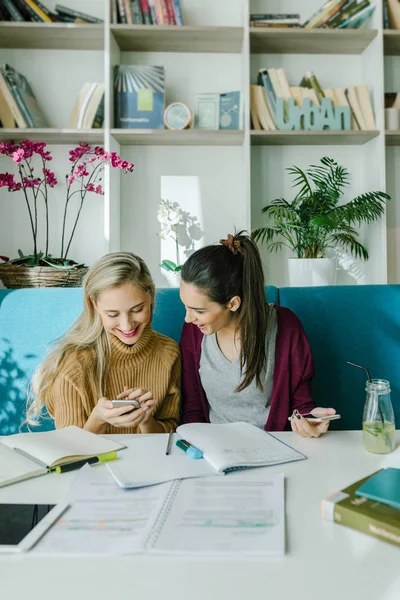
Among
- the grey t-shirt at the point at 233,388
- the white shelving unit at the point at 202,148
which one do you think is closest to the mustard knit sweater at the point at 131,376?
the grey t-shirt at the point at 233,388

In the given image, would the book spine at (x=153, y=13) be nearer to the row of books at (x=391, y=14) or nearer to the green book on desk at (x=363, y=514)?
the row of books at (x=391, y=14)

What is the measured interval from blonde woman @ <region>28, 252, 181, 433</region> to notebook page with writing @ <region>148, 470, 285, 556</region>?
585 mm

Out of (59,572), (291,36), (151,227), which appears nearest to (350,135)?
(291,36)

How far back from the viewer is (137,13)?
264 cm

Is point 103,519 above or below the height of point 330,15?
below

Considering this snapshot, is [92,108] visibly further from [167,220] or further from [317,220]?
[317,220]

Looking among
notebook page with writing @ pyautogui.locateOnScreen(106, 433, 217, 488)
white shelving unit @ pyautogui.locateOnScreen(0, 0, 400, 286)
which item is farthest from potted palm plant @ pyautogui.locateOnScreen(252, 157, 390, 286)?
notebook page with writing @ pyautogui.locateOnScreen(106, 433, 217, 488)

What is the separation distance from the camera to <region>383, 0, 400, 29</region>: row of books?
2719 mm

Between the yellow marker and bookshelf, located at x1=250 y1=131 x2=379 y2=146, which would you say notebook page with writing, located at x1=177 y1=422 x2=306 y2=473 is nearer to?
the yellow marker

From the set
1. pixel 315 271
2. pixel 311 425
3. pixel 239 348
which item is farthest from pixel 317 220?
pixel 311 425

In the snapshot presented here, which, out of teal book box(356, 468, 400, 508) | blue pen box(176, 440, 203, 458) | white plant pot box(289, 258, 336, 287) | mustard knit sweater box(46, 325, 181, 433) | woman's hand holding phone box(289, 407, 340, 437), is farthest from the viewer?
white plant pot box(289, 258, 336, 287)

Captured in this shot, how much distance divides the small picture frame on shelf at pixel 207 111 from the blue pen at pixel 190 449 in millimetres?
2066

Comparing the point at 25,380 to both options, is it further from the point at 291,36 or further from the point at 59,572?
the point at 291,36

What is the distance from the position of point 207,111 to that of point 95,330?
1631 millimetres
